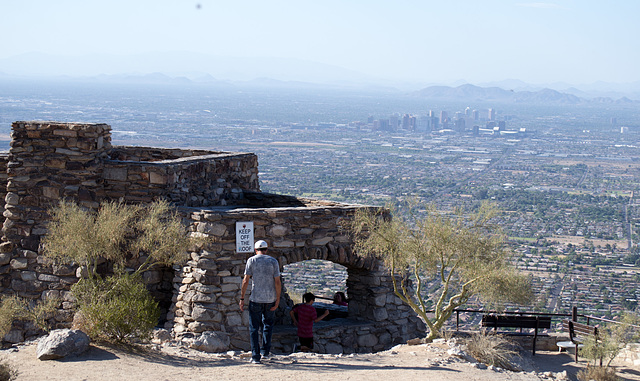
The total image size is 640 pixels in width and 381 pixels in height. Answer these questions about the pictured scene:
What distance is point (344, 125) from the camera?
151 metres

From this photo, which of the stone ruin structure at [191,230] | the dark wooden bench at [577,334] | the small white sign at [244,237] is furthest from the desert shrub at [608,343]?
the small white sign at [244,237]

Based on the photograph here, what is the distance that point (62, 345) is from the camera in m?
8.27

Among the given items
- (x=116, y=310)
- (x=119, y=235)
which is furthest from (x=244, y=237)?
(x=116, y=310)

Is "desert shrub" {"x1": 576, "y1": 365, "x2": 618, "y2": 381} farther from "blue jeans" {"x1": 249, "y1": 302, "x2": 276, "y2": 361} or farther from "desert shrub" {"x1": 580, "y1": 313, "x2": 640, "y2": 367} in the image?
"blue jeans" {"x1": 249, "y1": 302, "x2": 276, "y2": 361}

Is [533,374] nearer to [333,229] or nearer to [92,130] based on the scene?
[333,229]

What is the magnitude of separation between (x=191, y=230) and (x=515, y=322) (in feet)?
18.5

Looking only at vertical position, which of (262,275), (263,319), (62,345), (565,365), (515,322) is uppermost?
(262,275)

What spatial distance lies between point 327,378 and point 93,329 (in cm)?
296

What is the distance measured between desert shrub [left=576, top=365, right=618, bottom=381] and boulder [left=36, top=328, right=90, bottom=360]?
266 inches

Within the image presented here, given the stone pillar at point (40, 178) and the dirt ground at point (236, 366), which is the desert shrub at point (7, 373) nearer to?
the dirt ground at point (236, 366)

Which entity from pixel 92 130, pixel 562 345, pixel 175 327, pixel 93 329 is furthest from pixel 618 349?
pixel 92 130

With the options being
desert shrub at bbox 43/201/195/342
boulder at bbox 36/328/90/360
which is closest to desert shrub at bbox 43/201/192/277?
desert shrub at bbox 43/201/195/342

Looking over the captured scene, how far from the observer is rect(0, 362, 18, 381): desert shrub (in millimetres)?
7141

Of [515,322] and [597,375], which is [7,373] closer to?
[597,375]
